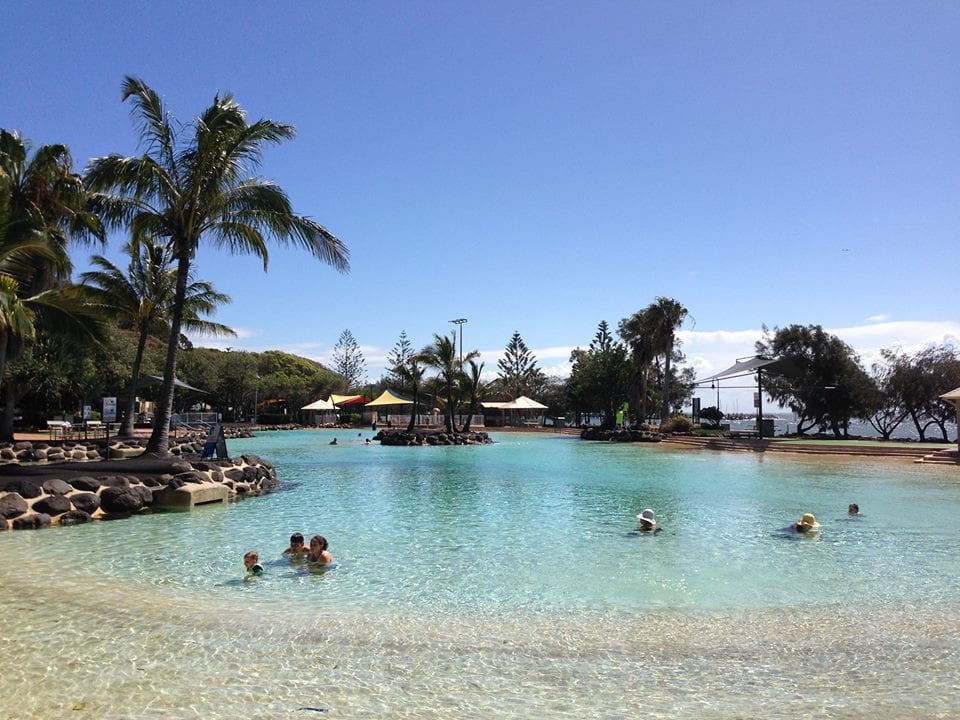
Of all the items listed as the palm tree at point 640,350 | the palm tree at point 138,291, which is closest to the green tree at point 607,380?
the palm tree at point 640,350

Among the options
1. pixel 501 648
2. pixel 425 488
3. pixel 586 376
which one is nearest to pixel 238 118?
pixel 425 488

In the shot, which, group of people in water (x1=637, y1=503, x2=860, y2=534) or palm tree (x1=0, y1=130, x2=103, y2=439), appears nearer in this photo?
group of people in water (x1=637, y1=503, x2=860, y2=534)

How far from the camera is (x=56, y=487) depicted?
11.0 meters

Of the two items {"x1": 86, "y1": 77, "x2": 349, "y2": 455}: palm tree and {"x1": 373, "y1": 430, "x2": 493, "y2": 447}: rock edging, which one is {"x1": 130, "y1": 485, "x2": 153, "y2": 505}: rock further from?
{"x1": 373, "y1": 430, "x2": 493, "y2": 447}: rock edging

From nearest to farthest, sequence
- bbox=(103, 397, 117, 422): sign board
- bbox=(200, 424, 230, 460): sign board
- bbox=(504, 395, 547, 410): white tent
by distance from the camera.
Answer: bbox=(200, 424, 230, 460): sign board
bbox=(103, 397, 117, 422): sign board
bbox=(504, 395, 547, 410): white tent

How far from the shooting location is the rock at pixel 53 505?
10625mm

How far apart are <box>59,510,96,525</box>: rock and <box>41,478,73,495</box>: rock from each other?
404mm

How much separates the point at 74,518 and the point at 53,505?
15.0 inches

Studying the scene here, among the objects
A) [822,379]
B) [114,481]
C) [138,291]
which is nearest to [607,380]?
[822,379]

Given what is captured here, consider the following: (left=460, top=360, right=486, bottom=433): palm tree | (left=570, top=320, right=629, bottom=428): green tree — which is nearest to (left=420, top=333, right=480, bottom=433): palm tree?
(left=460, top=360, right=486, bottom=433): palm tree

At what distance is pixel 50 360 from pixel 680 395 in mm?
61424

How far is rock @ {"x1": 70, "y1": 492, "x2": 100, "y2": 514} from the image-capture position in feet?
36.3

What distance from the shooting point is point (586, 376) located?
169 feet

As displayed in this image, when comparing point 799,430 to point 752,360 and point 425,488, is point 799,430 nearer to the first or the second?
point 752,360
